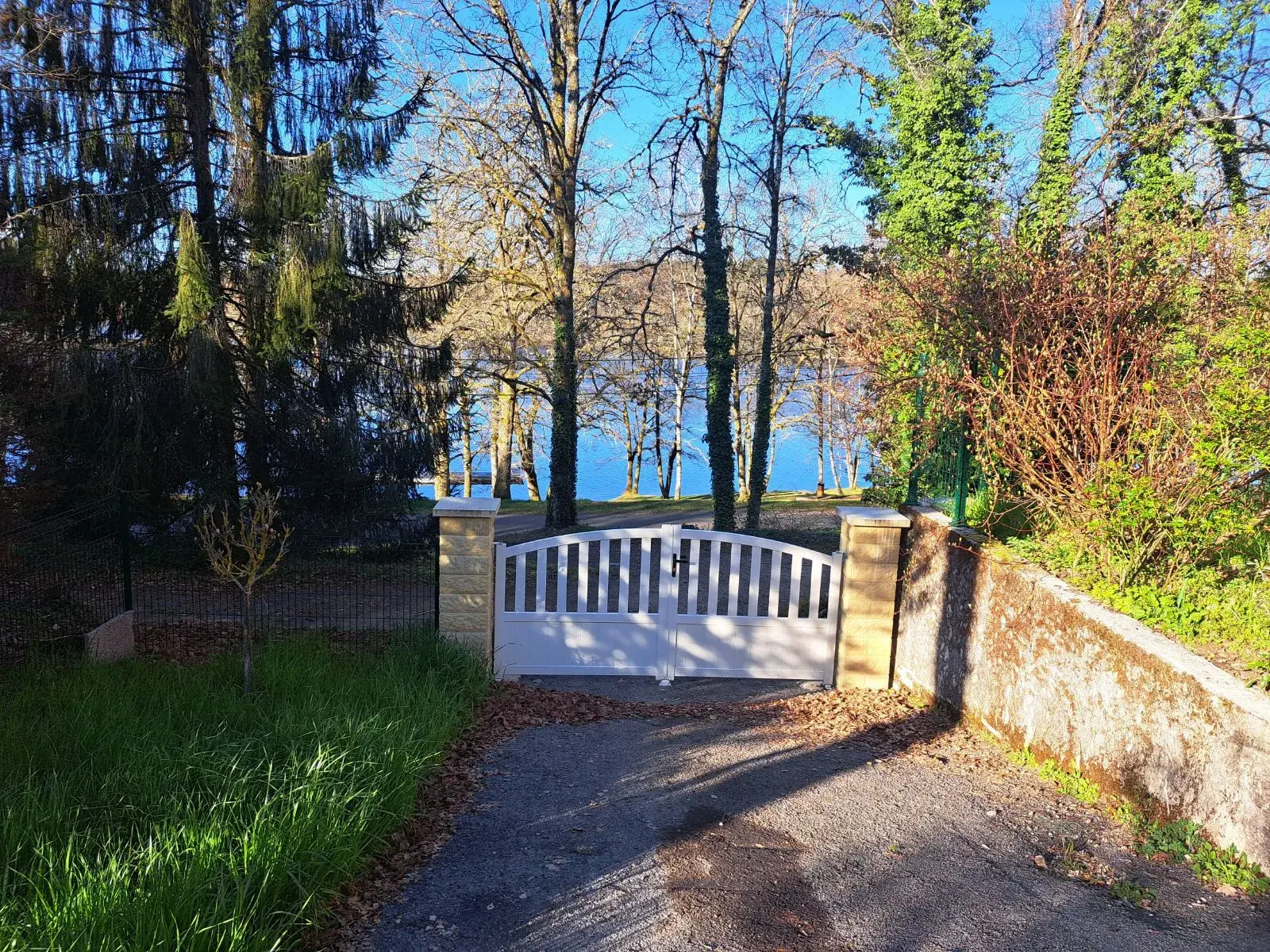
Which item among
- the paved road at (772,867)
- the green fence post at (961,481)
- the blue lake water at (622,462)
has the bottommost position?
the blue lake water at (622,462)

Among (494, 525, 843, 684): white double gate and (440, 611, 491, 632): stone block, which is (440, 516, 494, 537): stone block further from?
(440, 611, 491, 632): stone block

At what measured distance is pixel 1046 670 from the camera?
17.5 ft

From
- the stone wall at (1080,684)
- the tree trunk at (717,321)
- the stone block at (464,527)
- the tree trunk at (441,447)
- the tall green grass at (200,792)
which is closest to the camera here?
the tall green grass at (200,792)

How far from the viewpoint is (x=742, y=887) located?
12.1 feet

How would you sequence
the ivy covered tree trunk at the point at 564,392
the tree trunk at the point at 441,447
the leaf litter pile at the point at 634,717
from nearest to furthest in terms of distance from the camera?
the leaf litter pile at the point at 634,717
the tree trunk at the point at 441,447
the ivy covered tree trunk at the point at 564,392

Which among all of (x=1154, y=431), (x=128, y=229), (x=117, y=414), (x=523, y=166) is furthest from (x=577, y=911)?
(x=523, y=166)

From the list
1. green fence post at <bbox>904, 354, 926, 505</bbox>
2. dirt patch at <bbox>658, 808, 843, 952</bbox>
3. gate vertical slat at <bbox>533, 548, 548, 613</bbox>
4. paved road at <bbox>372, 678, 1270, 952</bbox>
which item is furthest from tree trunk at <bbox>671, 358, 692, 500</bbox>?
dirt patch at <bbox>658, 808, 843, 952</bbox>

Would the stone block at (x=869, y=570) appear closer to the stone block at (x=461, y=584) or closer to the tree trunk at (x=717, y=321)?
the stone block at (x=461, y=584)

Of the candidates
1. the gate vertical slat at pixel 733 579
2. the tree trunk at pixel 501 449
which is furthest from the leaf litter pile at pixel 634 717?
the tree trunk at pixel 501 449

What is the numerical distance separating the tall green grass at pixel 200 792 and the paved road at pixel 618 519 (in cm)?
1047

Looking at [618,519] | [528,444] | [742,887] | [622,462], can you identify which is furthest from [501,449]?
[742,887]

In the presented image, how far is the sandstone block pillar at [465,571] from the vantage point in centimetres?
673

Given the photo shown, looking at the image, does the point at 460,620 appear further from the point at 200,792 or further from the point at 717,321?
the point at 717,321

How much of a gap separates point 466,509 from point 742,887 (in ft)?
12.7
